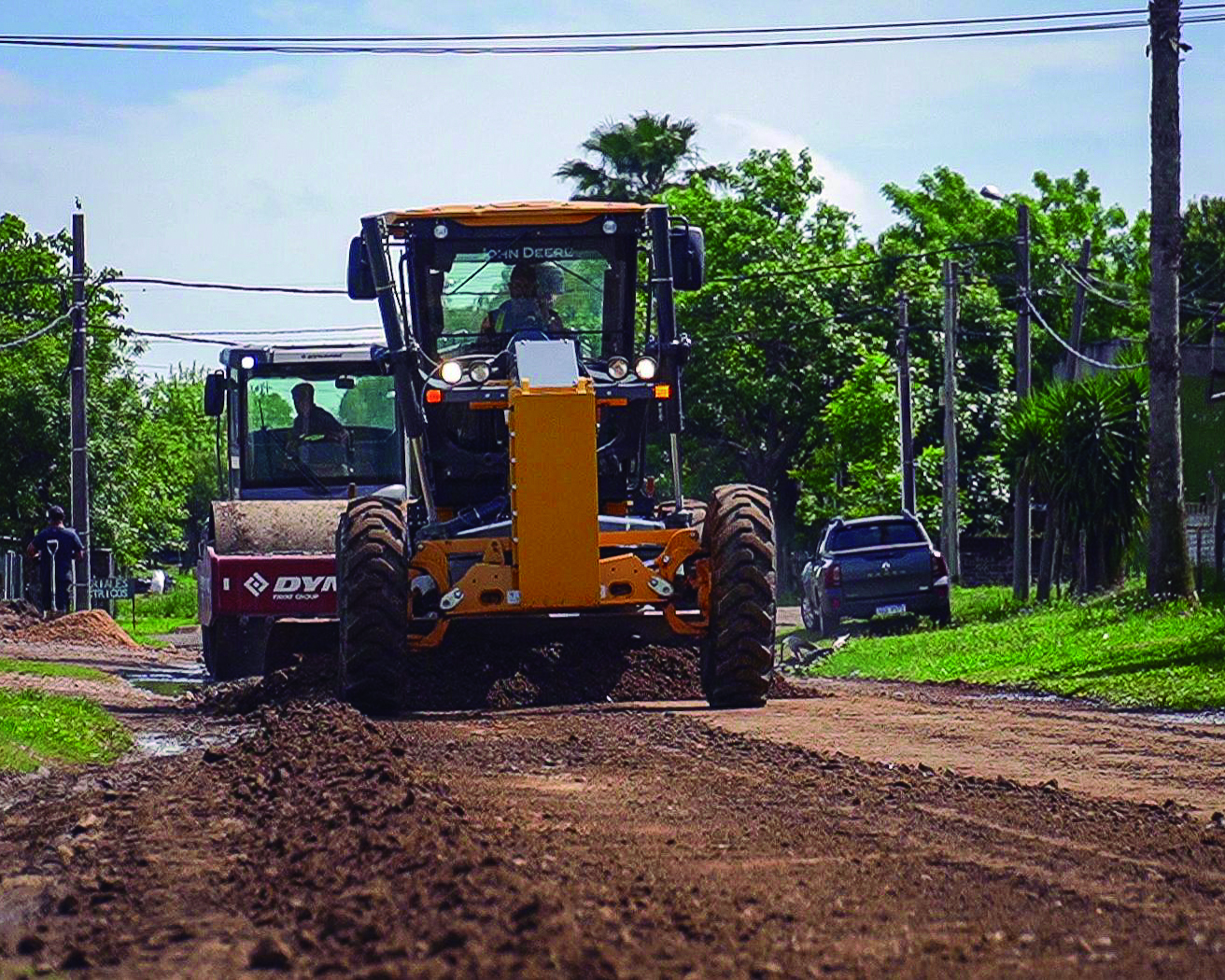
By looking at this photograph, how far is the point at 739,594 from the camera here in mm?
14227

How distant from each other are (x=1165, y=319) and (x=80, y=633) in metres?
15.5

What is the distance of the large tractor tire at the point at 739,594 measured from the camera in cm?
1422

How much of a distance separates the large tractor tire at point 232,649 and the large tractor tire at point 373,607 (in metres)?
6.91

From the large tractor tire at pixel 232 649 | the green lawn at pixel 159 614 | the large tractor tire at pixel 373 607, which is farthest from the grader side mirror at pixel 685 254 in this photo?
the green lawn at pixel 159 614

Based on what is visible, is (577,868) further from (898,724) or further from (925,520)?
(925,520)

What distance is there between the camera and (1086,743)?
12344 millimetres

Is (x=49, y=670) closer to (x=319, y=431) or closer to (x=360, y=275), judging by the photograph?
(x=319, y=431)

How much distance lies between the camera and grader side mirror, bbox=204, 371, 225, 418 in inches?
874

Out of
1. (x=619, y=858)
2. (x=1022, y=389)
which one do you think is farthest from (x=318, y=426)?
(x=1022, y=389)

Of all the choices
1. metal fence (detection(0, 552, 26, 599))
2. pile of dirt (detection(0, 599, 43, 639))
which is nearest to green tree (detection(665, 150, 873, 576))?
metal fence (detection(0, 552, 26, 599))

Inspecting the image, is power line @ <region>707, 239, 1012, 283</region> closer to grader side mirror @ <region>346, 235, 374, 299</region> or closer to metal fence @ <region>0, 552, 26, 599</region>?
metal fence @ <region>0, 552, 26, 599</region>

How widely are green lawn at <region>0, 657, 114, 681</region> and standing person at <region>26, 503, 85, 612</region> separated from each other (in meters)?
9.15

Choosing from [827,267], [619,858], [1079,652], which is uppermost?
[827,267]

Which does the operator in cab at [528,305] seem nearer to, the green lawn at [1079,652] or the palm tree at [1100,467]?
the green lawn at [1079,652]
